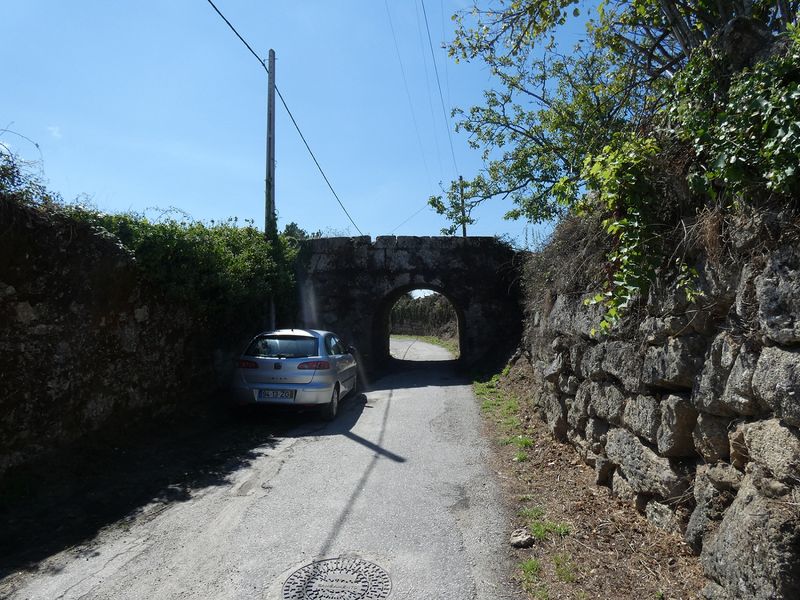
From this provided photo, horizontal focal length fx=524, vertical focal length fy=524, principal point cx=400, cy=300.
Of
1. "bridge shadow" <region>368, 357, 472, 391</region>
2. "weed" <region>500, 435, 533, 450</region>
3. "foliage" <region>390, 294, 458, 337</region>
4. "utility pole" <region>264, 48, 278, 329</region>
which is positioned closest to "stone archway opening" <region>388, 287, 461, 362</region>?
"foliage" <region>390, 294, 458, 337</region>

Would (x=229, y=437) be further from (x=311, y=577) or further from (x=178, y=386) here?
(x=311, y=577)

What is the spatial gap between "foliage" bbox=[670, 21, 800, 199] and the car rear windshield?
634 centimetres

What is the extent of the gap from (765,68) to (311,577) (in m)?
4.56

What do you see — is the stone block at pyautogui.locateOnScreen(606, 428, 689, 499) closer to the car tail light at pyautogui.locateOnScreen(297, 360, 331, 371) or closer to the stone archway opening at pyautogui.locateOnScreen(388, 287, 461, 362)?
the car tail light at pyautogui.locateOnScreen(297, 360, 331, 371)

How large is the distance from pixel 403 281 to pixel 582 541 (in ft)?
38.5

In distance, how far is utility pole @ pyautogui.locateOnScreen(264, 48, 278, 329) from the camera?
12.4 metres

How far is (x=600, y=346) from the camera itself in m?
5.42

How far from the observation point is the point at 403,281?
15531 mm

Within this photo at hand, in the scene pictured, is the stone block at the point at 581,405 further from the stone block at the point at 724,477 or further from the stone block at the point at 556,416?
the stone block at the point at 724,477

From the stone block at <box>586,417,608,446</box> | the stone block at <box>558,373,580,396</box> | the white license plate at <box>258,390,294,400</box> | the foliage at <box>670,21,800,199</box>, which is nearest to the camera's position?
the foliage at <box>670,21,800,199</box>

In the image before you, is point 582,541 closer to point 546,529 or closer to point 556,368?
point 546,529

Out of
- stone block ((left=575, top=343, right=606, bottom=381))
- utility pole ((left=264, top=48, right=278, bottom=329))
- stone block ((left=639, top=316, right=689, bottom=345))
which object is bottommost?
stone block ((left=575, top=343, right=606, bottom=381))

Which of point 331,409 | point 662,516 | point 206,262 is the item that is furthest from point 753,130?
point 206,262

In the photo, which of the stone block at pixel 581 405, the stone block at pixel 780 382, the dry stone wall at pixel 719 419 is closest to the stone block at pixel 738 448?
the dry stone wall at pixel 719 419
